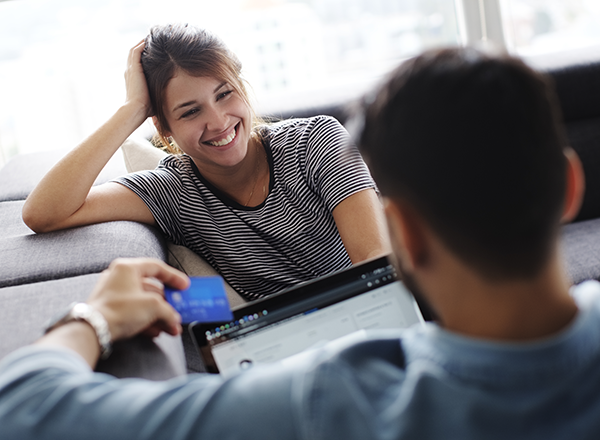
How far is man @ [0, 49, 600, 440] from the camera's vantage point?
0.49 metres

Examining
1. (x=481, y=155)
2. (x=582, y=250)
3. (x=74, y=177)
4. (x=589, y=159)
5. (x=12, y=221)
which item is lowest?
(x=582, y=250)

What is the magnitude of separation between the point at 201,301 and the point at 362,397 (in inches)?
14.2

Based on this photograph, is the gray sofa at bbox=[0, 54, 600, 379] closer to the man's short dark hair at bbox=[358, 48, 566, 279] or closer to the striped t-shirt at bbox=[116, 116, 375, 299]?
the striped t-shirt at bbox=[116, 116, 375, 299]

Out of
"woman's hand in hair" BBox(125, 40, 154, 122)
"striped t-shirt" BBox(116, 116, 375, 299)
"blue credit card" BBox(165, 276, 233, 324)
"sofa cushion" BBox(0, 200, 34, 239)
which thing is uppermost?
"woman's hand in hair" BBox(125, 40, 154, 122)

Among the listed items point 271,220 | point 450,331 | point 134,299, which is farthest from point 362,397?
point 271,220

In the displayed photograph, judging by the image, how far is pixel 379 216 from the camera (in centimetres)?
137

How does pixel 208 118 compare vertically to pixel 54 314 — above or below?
above

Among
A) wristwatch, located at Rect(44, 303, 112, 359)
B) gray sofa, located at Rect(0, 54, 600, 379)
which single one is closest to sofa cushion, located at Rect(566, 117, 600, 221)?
gray sofa, located at Rect(0, 54, 600, 379)

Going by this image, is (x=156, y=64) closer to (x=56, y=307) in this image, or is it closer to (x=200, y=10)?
(x=56, y=307)

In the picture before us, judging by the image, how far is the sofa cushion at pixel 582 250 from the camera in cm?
157

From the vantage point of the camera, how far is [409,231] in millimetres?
551

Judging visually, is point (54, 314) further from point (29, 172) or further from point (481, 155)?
point (29, 172)

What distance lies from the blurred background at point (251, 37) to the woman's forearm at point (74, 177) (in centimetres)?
157

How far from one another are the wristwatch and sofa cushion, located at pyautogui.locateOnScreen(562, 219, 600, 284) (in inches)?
49.6
